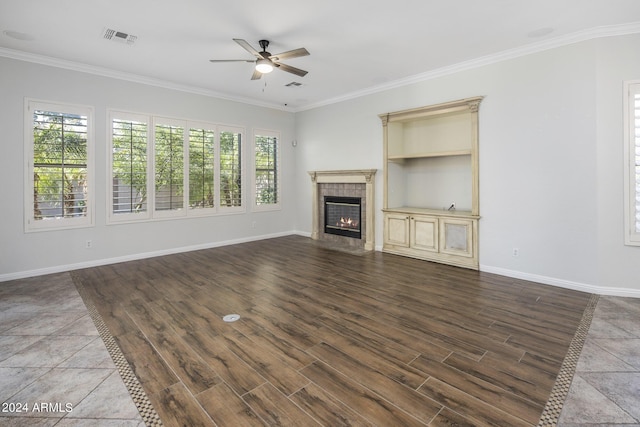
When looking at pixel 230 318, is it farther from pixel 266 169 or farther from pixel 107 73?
pixel 266 169

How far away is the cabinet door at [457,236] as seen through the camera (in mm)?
5051

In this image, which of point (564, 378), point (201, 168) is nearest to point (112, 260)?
point (201, 168)

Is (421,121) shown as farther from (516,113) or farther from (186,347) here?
(186,347)

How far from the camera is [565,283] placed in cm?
418

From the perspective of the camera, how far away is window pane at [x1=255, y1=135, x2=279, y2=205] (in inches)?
297

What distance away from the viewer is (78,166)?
507 centimetres

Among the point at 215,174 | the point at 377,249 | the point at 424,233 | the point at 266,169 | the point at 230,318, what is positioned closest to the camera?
the point at 230,318

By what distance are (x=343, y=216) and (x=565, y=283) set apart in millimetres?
4111

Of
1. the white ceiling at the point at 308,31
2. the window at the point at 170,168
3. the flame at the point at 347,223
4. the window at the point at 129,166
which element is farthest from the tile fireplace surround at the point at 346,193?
the window at the point at 129,166

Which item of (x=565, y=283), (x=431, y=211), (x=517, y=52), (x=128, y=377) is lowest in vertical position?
(x=128, y=377)

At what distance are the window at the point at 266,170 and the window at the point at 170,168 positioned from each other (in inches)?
18.1

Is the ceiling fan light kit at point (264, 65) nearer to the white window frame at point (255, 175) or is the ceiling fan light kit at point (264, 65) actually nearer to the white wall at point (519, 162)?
the white wall at point (519, 162)

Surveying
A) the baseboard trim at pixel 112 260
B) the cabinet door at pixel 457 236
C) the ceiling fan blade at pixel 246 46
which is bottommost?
the baseboard trim at pixel 112 260

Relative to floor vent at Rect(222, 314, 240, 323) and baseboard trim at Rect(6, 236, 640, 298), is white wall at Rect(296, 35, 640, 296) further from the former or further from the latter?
floor vent at Rect(222, 314, 240, 323)
